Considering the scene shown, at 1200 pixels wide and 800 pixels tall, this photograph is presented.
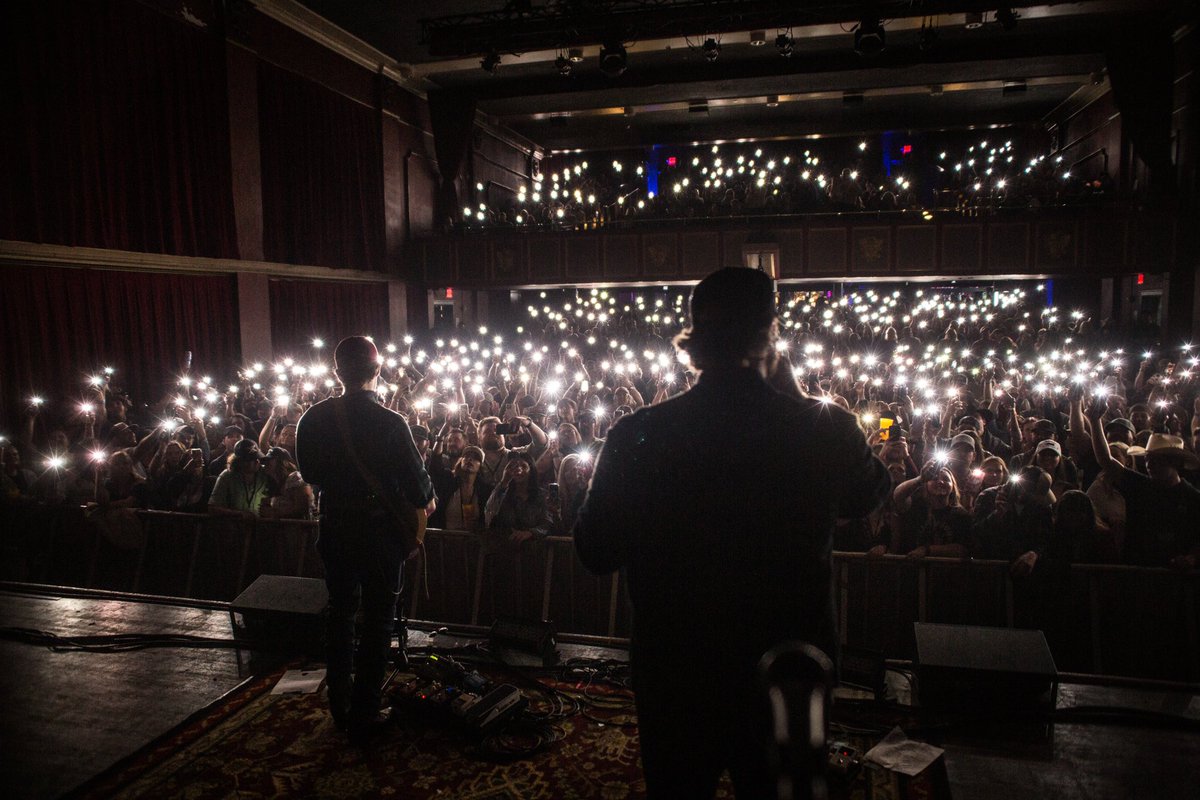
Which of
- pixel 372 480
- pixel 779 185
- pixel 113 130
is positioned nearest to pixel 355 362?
pixel 372 480

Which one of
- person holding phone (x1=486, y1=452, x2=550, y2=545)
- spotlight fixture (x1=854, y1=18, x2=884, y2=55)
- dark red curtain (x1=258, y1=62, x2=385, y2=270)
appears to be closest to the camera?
person holding phone (x1=486, y1=452, x2=550, y2=545)

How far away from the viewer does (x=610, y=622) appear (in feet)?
15.8

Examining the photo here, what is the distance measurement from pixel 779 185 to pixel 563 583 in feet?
51.6

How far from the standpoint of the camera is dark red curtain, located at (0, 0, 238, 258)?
895 cm

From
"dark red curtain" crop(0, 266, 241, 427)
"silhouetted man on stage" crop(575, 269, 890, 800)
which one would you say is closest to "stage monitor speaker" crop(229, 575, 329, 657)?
"silhouetted man on stage" crop(575, 269, 890, 800)

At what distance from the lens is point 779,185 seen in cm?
1834

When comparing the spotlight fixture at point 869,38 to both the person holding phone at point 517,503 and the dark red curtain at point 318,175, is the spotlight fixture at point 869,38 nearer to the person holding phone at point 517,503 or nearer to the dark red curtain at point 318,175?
the person holding phone at point 517,503

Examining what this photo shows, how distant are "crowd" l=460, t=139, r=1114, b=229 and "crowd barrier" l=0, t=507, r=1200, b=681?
43.1ft

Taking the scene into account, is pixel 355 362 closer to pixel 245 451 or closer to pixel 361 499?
pixel 361 499

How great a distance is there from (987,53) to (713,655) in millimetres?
19153

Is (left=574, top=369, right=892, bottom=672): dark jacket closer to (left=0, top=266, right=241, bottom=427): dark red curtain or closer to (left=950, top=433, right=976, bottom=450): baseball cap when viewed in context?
(left=950, top=433, right=976, bottom=450): baseball cap

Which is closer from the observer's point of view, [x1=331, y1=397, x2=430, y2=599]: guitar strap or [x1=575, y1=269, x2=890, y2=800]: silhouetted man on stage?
[x1=575, y1=269, x2=890, y2=800]: silhouetted man on stage

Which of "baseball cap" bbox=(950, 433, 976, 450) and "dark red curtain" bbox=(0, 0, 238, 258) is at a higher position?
"dark red curtain" bbox=(0, 0, 238, 258)

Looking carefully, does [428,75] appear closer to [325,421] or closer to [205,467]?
[205,467]
